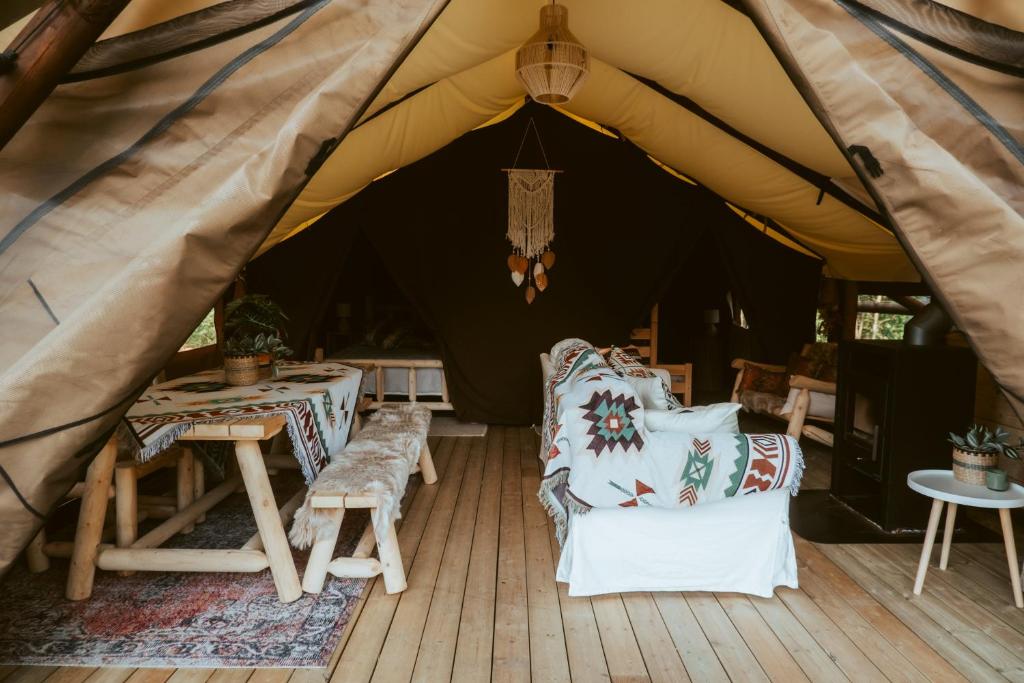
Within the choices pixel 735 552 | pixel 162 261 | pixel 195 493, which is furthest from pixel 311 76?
pixel 195 493

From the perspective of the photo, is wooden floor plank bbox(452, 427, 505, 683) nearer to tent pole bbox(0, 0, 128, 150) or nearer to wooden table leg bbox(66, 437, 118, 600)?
wooden table leg bbox(66, 437, 118, 600)

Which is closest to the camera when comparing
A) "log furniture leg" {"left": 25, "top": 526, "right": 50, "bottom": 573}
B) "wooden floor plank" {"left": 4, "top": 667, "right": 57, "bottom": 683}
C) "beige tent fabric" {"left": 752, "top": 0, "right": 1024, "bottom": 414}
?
"beige tent fabric" {"left": 752, "top": 0, "right": 1024, "bottom": 414}

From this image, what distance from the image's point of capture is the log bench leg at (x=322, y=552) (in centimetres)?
258

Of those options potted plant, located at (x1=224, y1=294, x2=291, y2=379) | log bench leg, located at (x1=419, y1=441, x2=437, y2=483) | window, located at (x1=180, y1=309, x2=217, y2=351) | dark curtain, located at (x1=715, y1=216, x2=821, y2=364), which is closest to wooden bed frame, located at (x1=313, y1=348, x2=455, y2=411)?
window, located at (x1=180, y1=309, x2=217, y2=351)

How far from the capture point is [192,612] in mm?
2467

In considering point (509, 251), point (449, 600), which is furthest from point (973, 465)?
point (509, 251)

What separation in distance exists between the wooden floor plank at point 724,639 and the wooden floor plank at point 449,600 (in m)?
0.93

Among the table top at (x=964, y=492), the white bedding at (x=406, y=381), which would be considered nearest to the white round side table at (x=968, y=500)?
the table top at (x=964, y=492)

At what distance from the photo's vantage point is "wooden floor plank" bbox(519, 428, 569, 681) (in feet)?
7.06

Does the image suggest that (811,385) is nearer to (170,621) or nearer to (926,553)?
(926,553)

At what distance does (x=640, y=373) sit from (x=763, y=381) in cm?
231

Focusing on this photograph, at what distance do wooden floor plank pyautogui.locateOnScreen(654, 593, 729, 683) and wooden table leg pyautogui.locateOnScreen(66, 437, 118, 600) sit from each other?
2290 mm

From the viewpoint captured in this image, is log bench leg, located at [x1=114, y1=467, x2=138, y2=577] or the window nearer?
log bench leg, located at [x1=114, y1=467, x2=138, y2=577]

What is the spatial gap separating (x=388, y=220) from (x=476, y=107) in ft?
4.57
